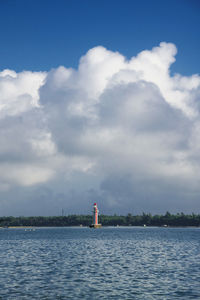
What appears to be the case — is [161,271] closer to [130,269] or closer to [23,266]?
[130,269]

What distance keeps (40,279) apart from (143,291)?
13474 millimetres

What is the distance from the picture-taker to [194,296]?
34.2 meters

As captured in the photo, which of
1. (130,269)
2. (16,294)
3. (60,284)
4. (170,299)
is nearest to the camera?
(170,299)

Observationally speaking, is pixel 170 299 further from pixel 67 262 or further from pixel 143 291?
pixel 67 262

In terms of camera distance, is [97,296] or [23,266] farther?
[23,266]

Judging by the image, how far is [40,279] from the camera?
4372 centimetres

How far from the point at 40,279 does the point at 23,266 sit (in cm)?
1292

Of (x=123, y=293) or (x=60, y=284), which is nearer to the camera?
(x=123, y=293)

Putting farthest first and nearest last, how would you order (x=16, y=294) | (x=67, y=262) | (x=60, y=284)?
1. (x=67, y=262)
2. (x=60, y=284)
3. (x=16, y=294)

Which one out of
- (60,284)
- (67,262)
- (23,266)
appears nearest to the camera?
(60,284)

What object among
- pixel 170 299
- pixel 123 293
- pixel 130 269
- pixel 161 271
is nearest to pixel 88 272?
pixel 130 269

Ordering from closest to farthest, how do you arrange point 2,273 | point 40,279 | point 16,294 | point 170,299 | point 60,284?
point 170,299 < point 16,294 < point 60,284 < point 40,279 < point 2,273

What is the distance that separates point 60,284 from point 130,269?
13.9 meters

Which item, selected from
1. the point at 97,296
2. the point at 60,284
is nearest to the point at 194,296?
the point at 97,296
